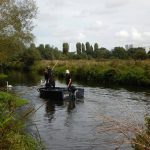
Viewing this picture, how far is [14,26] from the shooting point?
41594 millimetres

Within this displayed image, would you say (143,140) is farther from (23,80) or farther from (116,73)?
(23,80)

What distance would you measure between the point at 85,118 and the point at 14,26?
849 inches

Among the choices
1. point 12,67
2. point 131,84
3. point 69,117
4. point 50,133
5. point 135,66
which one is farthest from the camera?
point 12,67

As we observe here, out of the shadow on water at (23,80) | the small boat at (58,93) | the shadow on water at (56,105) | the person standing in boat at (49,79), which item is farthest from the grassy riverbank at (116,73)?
the shadow on water at (56,105)

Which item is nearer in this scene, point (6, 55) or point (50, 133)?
point (50, 133)

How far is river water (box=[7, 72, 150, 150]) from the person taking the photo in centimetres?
1589

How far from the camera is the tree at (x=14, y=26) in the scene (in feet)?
132

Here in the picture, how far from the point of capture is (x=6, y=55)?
140 feet

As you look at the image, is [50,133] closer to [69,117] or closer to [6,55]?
[69,117]

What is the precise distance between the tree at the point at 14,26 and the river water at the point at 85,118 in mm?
7037

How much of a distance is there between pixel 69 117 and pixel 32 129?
5191 millimetres

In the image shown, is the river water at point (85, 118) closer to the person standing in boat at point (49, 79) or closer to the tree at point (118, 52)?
the person standing in boat at point (49, 79)

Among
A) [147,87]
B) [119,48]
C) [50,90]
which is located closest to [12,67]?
[119,48]

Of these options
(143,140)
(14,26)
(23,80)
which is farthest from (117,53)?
(143,140)
